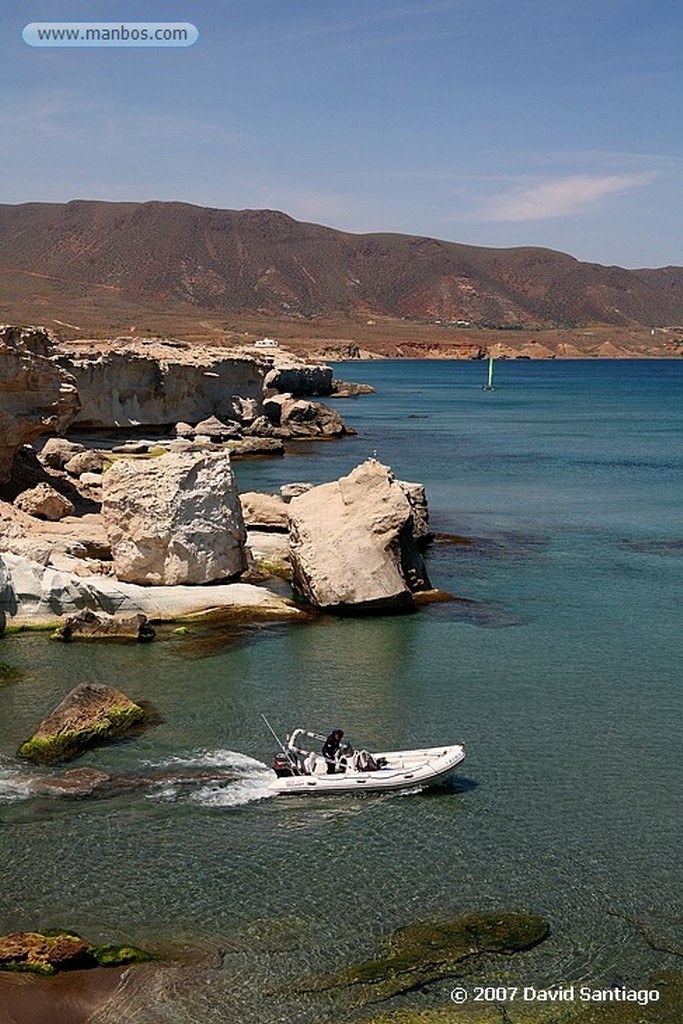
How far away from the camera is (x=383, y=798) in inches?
759

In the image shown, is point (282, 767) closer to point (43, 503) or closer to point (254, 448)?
point (43, 503)

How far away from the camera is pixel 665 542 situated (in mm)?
41188

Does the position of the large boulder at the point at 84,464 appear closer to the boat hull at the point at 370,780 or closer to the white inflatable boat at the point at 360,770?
the white inflatable boat at the point at 360,770

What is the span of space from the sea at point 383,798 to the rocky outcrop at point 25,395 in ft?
45.1

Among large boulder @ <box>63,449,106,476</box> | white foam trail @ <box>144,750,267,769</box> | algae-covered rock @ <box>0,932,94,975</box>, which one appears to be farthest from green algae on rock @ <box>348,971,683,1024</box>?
large boulder @ <box>63,449,106,476</box>

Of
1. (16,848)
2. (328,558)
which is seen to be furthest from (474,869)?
(328,558)

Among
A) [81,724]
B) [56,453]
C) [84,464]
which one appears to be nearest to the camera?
[81,724]

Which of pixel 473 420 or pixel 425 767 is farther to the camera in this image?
pixel 473 420

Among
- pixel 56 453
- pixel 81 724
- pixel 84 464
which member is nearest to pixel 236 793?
pixel 81 724

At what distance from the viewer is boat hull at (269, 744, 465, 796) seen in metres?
19.2

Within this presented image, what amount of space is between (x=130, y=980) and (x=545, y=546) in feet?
92.0

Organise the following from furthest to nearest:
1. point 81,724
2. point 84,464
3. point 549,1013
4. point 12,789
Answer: point 84,464 < point 81,724 < point 12,789 < point 549,1013

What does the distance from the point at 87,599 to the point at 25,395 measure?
1387cm

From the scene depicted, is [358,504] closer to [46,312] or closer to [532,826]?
[532,826]
